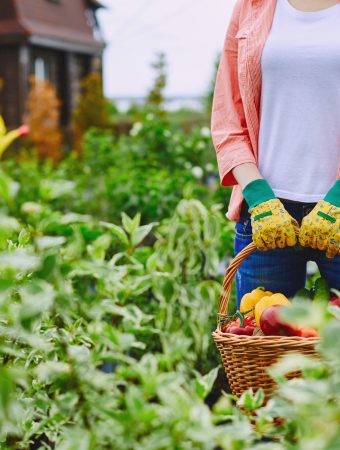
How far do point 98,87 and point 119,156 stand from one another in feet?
33.4

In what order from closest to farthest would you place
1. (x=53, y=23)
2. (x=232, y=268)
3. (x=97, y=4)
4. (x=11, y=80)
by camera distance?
(x=232, y=268) < (x=11, y=80) < (x=53, y=23) < (x=97, y=4)

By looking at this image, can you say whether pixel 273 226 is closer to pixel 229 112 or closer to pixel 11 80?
pixel 229 112

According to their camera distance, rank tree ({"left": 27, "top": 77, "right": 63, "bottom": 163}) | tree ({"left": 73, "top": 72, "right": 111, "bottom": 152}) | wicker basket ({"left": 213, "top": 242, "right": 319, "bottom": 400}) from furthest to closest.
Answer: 1. tree ({"left": 73, "top": 72, "right": 111, "bottom": 152})
2. tree ({"left": 27, "top": 77, "right": 63, "bottom": 163})
3. wicker basket ({"left": 213, "top": 242, "right": 319, "bottom": 400})

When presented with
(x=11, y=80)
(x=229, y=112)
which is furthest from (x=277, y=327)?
(x=11, y=80)

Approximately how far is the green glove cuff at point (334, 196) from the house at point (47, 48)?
13.3m

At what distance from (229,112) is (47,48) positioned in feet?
57.1

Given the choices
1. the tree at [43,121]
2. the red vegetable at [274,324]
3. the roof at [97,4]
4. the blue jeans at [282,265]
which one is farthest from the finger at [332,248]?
the roof at [97,4]

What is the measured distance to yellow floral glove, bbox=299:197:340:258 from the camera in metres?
1.97

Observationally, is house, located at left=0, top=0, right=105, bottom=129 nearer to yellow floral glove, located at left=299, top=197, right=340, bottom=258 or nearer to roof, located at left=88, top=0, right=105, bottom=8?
roof, located at left=88, top=0, right=105, bottom=8

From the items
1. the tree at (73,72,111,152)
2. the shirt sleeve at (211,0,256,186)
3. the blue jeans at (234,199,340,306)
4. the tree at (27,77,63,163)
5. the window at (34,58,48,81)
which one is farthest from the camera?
the window at (34,58,48,81)

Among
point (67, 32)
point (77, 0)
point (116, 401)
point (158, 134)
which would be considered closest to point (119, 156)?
point (158, 134)

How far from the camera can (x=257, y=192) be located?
2.10 m

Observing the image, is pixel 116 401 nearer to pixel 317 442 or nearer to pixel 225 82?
pixel 317 442

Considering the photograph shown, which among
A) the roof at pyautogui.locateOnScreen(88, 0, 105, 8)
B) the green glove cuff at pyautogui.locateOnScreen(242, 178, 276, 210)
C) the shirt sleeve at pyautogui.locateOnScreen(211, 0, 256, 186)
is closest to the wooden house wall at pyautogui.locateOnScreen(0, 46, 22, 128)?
the roof at pyautogui.locateOnScreen(88, 0, 105, 8)
